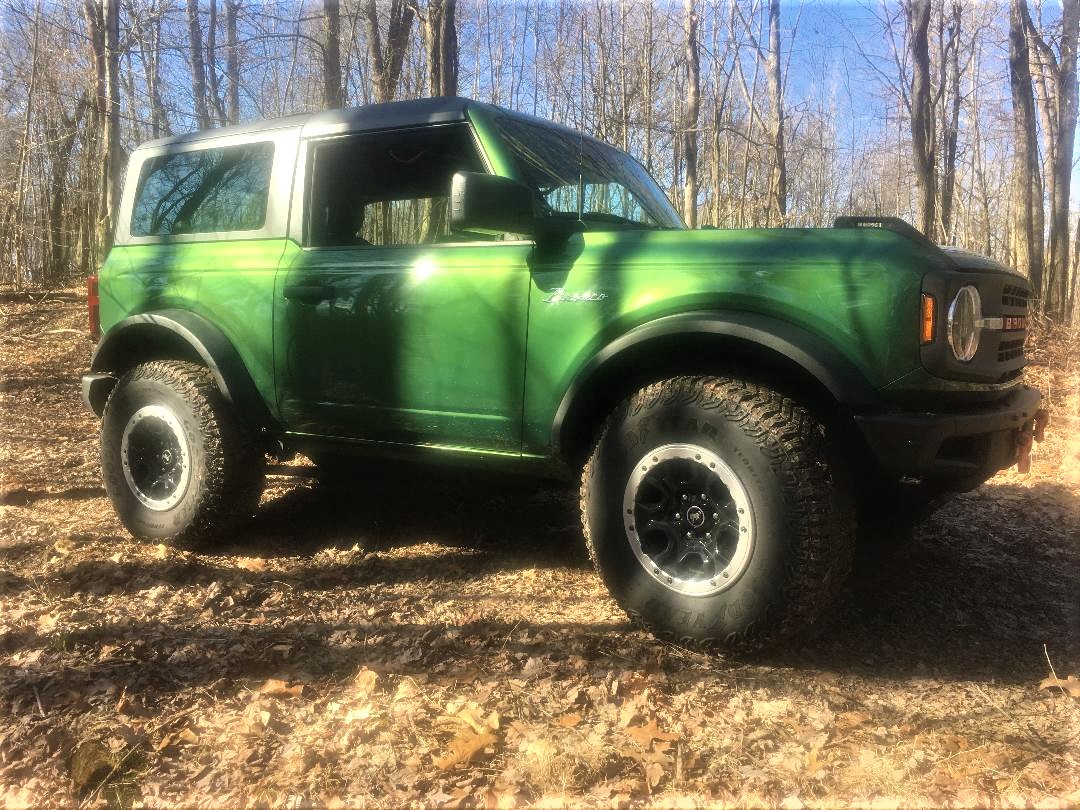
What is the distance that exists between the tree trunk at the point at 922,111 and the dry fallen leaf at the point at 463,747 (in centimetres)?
974

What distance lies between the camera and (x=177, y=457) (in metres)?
3.74

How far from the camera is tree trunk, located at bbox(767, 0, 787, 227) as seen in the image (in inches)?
523

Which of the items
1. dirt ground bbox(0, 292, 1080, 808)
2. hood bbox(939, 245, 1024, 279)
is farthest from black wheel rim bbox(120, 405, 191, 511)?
hood bbox(939, 245, 1024, 279)

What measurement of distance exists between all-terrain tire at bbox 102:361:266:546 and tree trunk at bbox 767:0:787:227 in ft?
34.0

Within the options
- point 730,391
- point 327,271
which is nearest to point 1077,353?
point 730,391

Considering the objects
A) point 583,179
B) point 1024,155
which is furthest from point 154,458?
point 1024,155

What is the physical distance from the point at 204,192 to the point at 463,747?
3.05 metres

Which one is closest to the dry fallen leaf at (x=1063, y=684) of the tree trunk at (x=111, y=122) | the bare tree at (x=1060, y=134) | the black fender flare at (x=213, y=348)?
the black fender flare at (x=213, y=348)

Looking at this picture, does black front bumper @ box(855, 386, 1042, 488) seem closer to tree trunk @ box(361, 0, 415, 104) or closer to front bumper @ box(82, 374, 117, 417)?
front bumper @ box(82, 374, 117, 417)

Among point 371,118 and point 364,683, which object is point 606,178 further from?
point 364,683

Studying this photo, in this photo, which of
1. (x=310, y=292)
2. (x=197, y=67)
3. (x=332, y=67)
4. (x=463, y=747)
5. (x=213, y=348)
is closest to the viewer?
(x=463, y=747)

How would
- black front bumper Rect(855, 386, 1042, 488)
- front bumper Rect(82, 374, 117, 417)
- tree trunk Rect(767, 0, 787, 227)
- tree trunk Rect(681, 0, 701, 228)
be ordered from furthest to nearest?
tree trunk Rect(681, 0, 701, 228) < tree trunk Rect(767, 0, 787, 227) < front bumper Rect(82, 374, 117, 417) < black front bumper Rect(855, 386, 1042, 488)

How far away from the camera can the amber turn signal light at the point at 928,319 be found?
232cm

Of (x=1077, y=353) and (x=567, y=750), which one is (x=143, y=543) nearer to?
(x=567, y=750)
